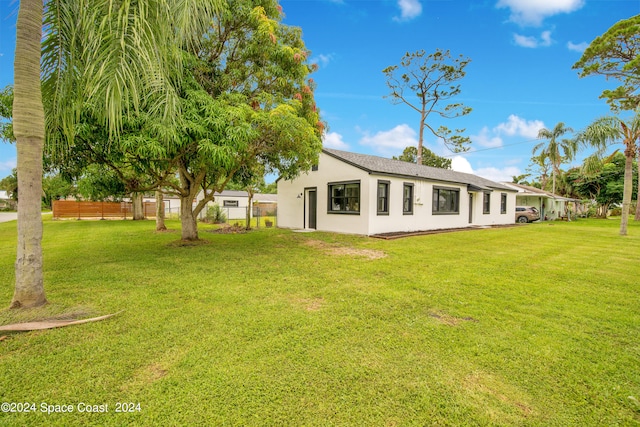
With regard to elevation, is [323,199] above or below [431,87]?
below

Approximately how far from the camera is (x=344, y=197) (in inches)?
496

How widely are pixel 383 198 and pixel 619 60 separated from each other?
17837 millimetres

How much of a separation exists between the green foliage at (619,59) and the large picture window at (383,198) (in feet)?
51.8

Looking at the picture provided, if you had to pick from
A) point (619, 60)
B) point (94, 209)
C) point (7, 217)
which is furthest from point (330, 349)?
point (7, 217)

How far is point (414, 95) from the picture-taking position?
2453 cm

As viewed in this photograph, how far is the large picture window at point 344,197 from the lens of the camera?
1203cm

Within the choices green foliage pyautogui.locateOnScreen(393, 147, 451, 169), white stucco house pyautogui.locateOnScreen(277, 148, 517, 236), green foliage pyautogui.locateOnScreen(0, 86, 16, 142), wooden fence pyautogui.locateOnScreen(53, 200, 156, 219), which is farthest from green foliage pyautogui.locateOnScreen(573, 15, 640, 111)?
wooden fence pyautogui.locateOnScreen(53, 200, 156, 219)

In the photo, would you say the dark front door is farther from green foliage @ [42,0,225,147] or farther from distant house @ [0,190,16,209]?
distant house @ [0,190,16,209]

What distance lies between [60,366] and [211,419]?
1.71 m

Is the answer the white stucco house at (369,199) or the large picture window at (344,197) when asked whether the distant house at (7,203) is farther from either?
the large picture window at (344,197)

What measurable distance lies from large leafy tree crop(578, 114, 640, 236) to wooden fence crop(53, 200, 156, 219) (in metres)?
32.2

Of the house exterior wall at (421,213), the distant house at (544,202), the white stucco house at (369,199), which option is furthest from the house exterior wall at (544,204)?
the white stucco house at (369,199)

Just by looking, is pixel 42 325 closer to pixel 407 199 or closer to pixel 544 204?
pixel 407 199

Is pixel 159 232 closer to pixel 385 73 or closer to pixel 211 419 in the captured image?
pixel 211 419
